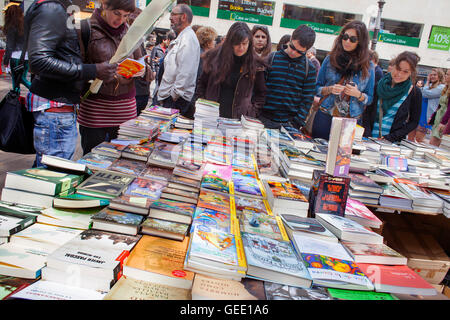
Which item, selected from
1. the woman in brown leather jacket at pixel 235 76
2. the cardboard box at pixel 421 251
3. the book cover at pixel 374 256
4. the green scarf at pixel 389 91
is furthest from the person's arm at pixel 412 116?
the book cover at pixel 374 256

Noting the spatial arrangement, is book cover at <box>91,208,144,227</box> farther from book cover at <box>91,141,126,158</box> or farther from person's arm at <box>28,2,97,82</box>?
person's arm at <box>28,2,97,82</box>

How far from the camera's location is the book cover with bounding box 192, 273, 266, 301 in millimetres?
872

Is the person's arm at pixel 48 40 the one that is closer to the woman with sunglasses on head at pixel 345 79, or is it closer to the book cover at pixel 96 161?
the book cover at pixel 96 161

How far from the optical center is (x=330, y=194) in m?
1.54

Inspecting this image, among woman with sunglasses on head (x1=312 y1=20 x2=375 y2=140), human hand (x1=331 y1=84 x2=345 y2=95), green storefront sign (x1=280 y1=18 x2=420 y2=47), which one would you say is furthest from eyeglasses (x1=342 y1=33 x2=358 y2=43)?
green storefront sign (x1=280 y1=18 x2=420 y2=47)

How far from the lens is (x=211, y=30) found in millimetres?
4477

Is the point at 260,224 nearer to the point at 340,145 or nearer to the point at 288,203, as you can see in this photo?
the point at 288,203

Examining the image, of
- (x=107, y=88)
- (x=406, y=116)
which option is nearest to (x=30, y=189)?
(x=107, y=88)

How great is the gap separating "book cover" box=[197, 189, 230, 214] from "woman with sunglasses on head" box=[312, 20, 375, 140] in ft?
6.38

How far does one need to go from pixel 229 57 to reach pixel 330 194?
81.1 inches

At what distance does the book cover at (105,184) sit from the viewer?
137 cm

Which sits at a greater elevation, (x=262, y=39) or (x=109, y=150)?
(x=262, y=39)

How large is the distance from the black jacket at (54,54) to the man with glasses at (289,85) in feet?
6.25

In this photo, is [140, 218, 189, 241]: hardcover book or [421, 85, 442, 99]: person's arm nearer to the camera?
[140, 218, 189, 241]: hardcover book
